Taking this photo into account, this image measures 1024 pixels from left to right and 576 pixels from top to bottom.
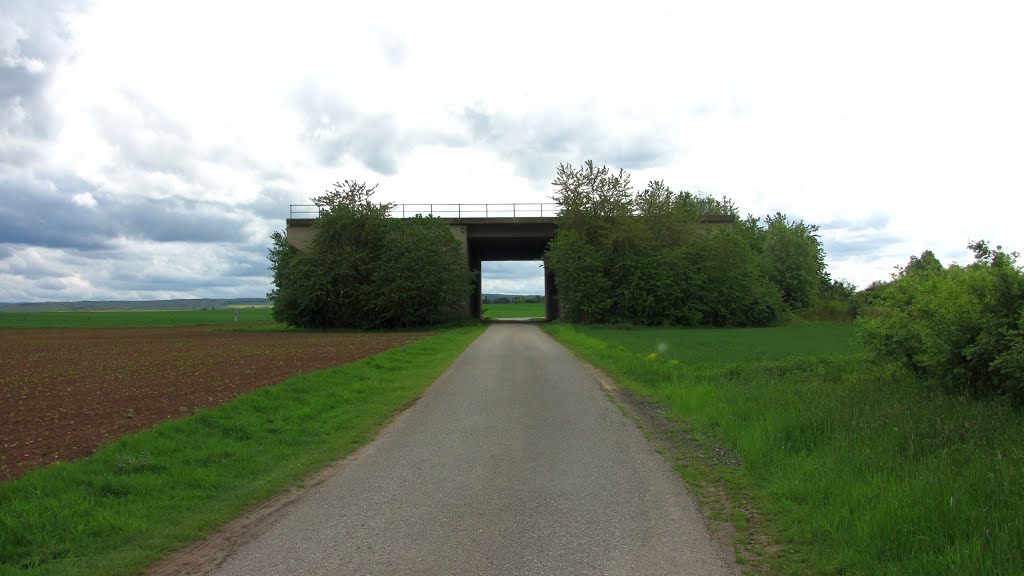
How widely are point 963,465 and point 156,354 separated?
1056 inches

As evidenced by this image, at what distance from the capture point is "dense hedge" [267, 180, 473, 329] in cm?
4653

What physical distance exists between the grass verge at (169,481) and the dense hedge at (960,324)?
883cm

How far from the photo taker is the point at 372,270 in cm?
4753

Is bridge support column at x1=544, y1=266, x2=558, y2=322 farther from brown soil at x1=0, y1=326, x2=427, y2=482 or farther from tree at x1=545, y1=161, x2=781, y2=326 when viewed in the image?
brown soil at x1=0, y1=326, x2=427, y2=482

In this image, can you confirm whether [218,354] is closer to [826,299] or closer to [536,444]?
[536,444]

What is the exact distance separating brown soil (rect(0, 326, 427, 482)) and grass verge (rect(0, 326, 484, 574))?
0.98 metres

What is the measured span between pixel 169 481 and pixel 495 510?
12.3 ft

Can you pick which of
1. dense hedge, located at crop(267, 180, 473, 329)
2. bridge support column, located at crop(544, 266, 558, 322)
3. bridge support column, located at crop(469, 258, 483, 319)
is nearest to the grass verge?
dense hedge, located at crop(267, 180, 473, 329)

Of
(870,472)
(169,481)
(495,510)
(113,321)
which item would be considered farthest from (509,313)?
(495,510)

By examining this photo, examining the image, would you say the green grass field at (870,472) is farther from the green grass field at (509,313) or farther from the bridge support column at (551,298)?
the green grass field at (509,313)

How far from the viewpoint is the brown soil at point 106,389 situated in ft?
28.4

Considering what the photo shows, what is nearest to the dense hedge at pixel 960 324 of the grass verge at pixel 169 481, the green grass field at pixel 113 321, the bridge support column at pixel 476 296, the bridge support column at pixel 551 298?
the grass verge at pixel 169 481

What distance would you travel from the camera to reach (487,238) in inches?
2152

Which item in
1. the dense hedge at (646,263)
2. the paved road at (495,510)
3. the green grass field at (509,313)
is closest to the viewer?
the paved road at (495,510)
